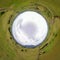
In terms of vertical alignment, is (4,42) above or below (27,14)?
below

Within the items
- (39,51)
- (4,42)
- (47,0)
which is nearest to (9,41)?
(4,42)

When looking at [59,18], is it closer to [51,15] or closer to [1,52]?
[51,15]

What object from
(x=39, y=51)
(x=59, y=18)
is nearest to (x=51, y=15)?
(x=59, y=18)

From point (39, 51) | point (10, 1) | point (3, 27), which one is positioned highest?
point (10, 1)

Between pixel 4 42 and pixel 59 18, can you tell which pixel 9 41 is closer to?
pixel 4 42

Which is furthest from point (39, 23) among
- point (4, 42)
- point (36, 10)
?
point (4, 42)

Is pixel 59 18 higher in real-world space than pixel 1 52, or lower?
higher

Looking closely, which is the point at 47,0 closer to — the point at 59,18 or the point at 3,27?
the point at 59,18

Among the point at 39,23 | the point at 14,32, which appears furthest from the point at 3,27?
the point at 39,23
